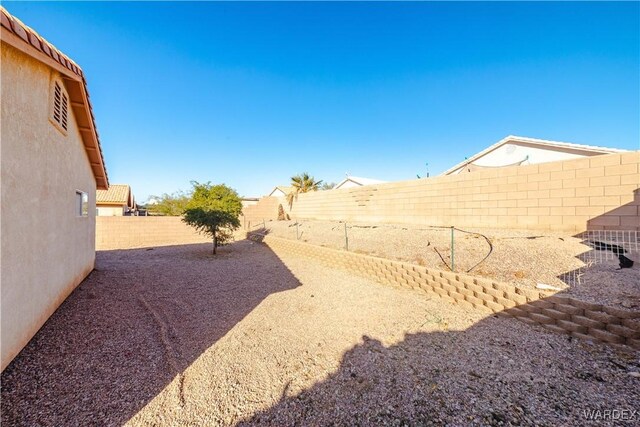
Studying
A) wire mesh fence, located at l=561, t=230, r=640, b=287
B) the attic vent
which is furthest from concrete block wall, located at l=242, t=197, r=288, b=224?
wire mesh fence, located at l=561, t=230, r=640, b=287

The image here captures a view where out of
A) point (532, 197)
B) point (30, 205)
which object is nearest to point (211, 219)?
point (30, 205)

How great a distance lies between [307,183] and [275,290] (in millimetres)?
19092

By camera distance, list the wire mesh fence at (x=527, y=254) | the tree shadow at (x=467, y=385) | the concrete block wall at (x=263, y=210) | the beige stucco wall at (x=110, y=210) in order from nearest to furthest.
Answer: the tree shadow at (x=467, y=385) < the wire mesh fence at (x=527, y=254) < the concrete block wall at (x=263, y=210) < the beige stucco wall at (x=110, y=210)

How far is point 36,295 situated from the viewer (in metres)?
3.70

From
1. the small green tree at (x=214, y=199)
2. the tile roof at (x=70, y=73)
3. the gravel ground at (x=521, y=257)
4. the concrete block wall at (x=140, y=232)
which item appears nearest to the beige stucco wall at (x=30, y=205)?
the tile roof at (x=70, y=73)

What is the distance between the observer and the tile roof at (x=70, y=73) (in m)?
2.77

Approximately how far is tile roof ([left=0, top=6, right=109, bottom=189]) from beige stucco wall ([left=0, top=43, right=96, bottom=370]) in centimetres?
20

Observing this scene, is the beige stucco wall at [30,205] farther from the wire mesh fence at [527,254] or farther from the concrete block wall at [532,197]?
the concrete block wall at [532,197]

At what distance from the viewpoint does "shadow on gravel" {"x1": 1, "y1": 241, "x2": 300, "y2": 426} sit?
260cm

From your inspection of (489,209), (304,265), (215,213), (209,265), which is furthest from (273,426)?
(215,213)

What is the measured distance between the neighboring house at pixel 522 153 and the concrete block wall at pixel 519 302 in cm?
1478

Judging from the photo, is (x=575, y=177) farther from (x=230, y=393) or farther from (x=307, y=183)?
(x=307, y=183)

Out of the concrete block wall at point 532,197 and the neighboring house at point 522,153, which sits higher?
the neighboring house at point 522,153

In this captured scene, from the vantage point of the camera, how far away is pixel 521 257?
599 centimetres
